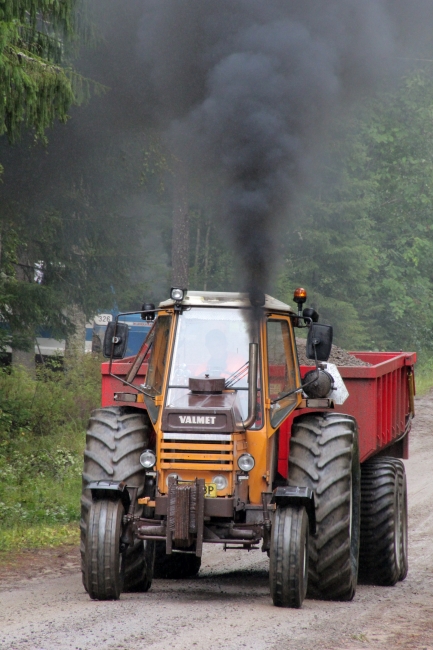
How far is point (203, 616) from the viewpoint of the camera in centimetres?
630

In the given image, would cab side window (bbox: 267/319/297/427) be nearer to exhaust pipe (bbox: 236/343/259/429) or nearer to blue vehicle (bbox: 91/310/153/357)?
exhaust pipe (bbox: 236/343/259/429)

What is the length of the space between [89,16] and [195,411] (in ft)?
21.0

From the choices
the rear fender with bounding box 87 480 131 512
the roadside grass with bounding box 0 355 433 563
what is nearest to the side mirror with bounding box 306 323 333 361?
the rear fender with bounding box 87 480 131 512

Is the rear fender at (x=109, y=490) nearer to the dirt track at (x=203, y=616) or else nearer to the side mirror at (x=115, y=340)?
the dirt track at (x=203, y=616)

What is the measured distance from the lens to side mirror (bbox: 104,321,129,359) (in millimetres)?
7316

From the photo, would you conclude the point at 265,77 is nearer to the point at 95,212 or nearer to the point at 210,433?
the point at 210,433

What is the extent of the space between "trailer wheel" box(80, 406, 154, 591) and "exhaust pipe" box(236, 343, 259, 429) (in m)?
0.80

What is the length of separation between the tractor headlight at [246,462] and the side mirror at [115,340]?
124 centimetres

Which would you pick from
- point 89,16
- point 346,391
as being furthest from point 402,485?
point 89,16

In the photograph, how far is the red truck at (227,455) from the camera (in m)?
6.67

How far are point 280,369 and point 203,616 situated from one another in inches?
79.7

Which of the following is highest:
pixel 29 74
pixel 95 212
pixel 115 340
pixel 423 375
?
pixel 95 212

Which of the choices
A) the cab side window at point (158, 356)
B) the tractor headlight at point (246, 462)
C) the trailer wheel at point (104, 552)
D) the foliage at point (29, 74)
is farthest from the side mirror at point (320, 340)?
the foliage at point (29, 74)

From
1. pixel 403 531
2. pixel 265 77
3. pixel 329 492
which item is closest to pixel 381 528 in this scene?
pixel 403 531
